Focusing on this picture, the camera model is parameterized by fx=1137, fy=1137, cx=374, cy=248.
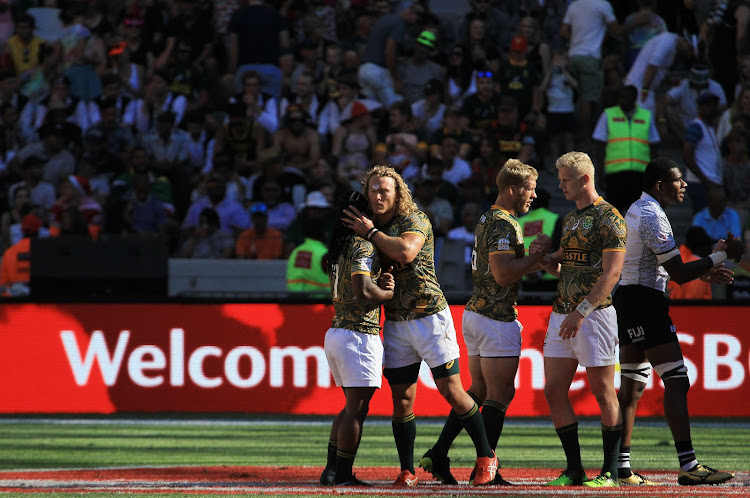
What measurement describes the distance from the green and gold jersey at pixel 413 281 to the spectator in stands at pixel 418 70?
10.8 meters

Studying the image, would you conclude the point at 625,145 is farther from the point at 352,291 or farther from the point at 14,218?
the point at 14,218

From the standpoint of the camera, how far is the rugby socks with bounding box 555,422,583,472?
23.9ft

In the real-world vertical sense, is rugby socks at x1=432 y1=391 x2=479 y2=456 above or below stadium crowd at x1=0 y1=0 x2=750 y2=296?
below

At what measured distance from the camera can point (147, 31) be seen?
19312mm

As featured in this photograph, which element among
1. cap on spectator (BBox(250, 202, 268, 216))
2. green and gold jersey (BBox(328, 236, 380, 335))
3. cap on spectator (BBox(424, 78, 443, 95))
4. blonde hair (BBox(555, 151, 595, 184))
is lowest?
cap on spectator (BBox(250, 202, 268, 216))

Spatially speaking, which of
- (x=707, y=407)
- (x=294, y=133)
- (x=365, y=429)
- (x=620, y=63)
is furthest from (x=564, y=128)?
(x=365, y=429)

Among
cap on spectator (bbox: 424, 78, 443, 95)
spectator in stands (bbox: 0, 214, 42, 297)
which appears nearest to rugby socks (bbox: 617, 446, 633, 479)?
spectator in stands (bbox: 0, 214, 42, 297)

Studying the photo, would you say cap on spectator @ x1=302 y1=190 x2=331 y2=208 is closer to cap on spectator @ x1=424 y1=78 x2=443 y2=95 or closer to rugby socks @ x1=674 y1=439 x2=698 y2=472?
cap on spectator @ x1=424 y1=78 x2=443 y2=95

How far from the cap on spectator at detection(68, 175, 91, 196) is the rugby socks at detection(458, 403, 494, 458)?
1023 cm

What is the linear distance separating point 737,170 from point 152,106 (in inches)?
354

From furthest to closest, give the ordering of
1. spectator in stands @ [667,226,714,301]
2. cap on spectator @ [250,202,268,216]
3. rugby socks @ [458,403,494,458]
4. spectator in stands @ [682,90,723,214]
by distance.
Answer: spectator in stands @ [682,90,723,214]
cap on spectator @ [250,202,268,216]
spectator in stands @ [667,226,714,301]
rugby socks @ [458,403,494,458]

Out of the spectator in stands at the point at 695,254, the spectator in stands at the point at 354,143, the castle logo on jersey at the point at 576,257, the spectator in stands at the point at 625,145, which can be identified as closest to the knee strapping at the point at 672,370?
the castle logo on jersey at the point at 576,257

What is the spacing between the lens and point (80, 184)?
53.6 feet

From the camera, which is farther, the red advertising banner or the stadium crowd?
the stadium crowd
